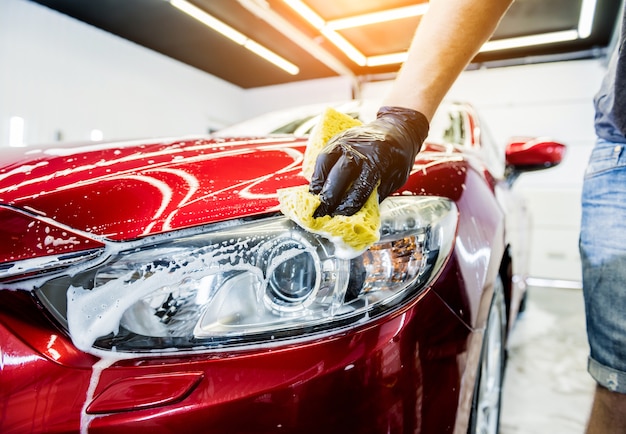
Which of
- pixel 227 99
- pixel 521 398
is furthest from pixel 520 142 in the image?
pixel 227 99

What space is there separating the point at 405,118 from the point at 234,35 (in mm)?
6794

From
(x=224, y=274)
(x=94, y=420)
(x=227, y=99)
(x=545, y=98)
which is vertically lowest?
(x=94, y=420)

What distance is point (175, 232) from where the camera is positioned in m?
0.61

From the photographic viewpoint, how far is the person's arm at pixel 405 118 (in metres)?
0.61

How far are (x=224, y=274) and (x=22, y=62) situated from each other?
21.5 feet

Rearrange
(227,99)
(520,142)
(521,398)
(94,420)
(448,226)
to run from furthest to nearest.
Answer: (227,99), (521,398), (520,142), (448,226), (94,420)

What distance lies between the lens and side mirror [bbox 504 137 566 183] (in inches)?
69.1

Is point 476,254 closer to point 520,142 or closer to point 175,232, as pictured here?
point 175,232

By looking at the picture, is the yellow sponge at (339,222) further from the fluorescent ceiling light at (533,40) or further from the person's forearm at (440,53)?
the fluorescent ceiling light at (533,40)

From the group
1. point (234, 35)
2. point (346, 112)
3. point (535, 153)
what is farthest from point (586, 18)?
point (346, 112)

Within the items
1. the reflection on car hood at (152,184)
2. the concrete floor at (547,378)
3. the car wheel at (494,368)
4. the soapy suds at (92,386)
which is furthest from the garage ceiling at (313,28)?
the soapy suds at (92,386)

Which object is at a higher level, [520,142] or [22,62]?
[22,62]

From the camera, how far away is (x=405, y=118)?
77 cm

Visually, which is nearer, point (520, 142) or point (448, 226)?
point (448, 226)
